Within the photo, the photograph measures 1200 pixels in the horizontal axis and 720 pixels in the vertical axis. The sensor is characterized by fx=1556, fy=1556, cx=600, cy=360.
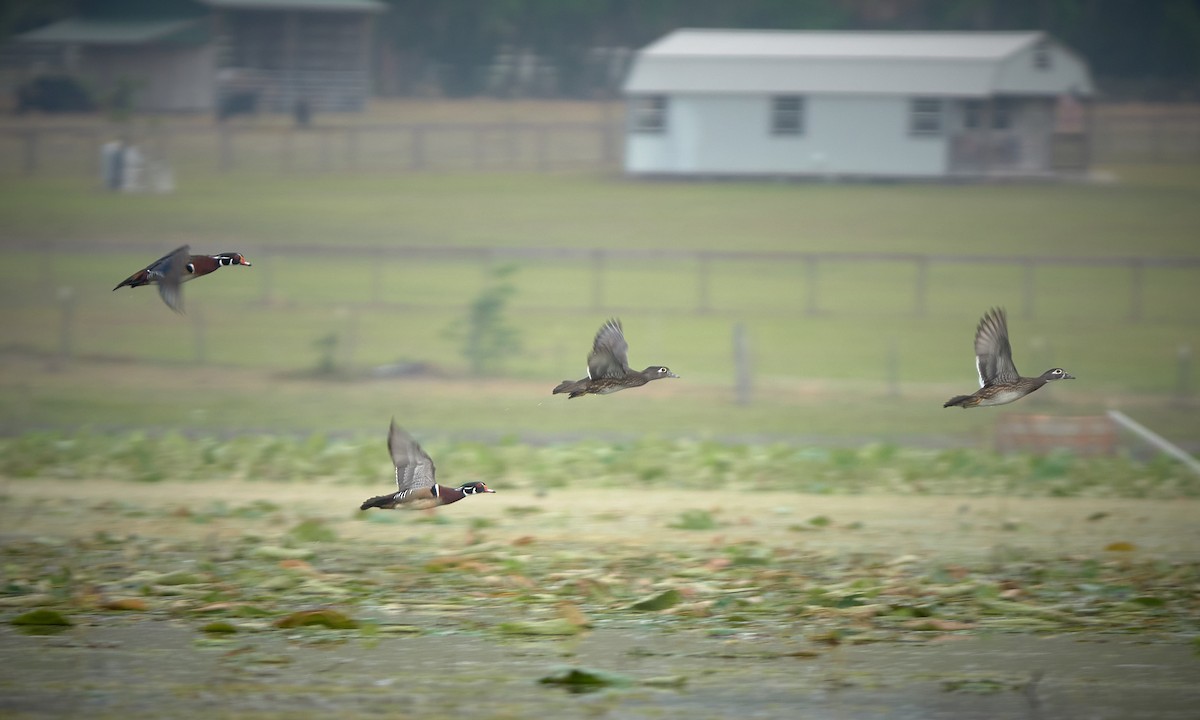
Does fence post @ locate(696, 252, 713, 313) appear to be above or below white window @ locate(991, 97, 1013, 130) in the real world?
below

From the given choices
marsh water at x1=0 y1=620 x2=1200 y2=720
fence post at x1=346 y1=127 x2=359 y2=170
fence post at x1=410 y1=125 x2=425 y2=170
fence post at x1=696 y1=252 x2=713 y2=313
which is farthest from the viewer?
fence post at x1=410 y1=125 x2=425 y2=170

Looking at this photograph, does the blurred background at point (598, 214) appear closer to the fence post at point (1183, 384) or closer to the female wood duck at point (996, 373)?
the fence post at point (1183, 384)

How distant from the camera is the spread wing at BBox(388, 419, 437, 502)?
9.05 meters

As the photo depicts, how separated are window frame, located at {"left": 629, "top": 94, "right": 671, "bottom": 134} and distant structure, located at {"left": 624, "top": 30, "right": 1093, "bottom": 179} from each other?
0.05 meters

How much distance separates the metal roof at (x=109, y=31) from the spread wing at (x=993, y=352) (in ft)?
210

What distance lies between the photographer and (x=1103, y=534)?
16.2m

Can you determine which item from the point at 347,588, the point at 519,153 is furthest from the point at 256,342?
the point at 519,153

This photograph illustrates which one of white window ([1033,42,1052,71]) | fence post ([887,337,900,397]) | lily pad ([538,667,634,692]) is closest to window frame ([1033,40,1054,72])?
white window ([1033,42,1052,71])

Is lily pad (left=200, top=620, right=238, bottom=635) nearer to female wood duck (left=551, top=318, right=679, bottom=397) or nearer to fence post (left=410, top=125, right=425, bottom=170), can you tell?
female wood duck (left=551, top=318, right=679, bottom=397)

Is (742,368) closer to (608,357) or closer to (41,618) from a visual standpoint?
(41,618)

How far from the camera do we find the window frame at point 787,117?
192 ft

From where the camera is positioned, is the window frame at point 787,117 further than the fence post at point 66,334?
Yes

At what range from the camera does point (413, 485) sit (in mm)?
9047

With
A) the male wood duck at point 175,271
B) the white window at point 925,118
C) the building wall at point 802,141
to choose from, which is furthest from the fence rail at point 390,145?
the male wood duck at point 175,271
